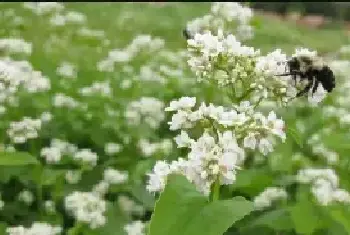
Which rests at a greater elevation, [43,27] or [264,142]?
[43,27]

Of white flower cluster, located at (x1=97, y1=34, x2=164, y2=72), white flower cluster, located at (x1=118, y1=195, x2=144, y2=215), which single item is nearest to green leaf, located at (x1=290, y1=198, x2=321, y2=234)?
white flower cluster, located at (x1=118, y1=195, x2=144, y2=215)

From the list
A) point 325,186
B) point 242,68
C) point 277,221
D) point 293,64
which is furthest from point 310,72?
point 325,186

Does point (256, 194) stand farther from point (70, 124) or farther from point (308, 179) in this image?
point (70, 124)

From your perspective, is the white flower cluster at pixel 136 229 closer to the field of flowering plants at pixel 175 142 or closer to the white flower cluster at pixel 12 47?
the field of flowering plants at pixel 175 142

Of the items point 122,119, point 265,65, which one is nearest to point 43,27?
point 122,119

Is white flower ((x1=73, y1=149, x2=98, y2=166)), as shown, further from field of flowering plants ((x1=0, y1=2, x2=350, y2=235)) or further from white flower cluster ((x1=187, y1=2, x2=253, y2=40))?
white flower cluster ((x1=187, y1=2, x2=253, y2=40))

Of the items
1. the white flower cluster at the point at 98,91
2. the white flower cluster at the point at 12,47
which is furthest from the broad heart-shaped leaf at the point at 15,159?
the white flower cluster at the point at 12,47

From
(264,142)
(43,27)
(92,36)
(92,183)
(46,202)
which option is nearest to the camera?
(264,142)

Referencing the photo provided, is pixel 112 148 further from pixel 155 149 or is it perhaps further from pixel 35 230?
pixel 35 230
